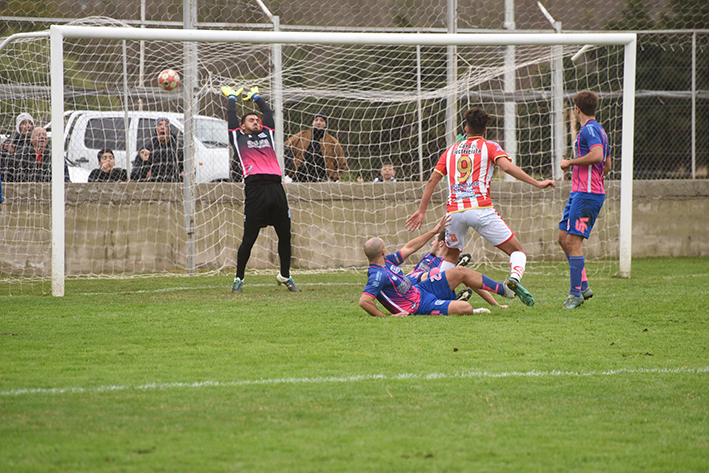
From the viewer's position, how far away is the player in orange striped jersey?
7.34m

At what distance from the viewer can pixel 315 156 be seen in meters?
12.5

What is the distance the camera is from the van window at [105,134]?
493 inches

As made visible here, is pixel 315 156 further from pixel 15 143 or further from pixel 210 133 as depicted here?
pixel 15 143

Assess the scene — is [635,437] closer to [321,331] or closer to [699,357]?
[699,357]

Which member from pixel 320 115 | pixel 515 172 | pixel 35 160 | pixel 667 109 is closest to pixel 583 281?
pixel 515 172

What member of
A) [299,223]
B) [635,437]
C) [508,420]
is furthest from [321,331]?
[299,223]

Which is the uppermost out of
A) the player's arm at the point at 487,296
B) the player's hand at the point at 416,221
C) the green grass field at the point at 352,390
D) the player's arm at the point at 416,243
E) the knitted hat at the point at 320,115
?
the knitted hat at the point at 320,115

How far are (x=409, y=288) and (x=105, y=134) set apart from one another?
24.9 feet

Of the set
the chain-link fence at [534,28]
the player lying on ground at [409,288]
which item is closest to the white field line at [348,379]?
the player lying on ground at [409,288]

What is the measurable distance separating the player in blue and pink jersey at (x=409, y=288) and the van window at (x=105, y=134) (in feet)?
23.4

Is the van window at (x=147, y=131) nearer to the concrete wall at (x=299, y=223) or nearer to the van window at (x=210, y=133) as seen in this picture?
the van window at (x=210, y=133)

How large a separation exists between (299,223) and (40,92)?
4451 millimetres

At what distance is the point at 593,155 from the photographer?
7504 mm

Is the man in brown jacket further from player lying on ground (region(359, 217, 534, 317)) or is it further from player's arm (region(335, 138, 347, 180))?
player lying on ground (region(359, 217, 534, 317))
